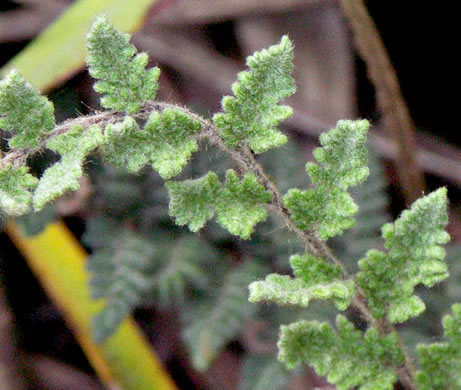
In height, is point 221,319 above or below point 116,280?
below

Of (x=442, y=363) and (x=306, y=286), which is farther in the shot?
(x=442, y=363)

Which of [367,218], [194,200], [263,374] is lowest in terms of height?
[263,374]

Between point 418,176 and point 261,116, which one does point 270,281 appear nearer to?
point 261,116

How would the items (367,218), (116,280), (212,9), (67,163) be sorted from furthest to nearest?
1. (212,9)
2. (367,218)
3. (116,280)
4. (67,163)

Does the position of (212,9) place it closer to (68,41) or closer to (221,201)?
(68,41)

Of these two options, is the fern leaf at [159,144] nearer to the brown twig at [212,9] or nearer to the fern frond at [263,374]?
the fern frond at [263,374]

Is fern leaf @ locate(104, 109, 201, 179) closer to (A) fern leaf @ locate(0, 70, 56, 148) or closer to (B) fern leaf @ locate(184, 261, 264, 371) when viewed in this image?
(A) fern leaf @ locate(0, 70, 56, 148)

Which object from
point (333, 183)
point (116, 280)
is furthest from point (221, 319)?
point (333, 183)

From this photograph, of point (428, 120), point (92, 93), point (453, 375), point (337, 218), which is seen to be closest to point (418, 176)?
point (428, 120)
